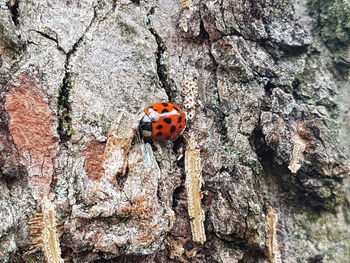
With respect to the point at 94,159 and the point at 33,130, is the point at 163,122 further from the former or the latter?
the point at 33,130

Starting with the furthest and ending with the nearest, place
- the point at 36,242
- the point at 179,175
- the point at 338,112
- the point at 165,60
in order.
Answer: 1. the point at 338,112
2. the point at 165,60
3. the point at 179,175
4. the point at 36,242

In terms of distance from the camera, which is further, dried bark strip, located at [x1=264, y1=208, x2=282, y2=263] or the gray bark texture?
dried bark strip, located at [x1=264, y1=208, x2=282, y2=263]

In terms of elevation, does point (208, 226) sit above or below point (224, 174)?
below

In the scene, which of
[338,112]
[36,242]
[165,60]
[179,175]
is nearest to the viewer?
[36,242]

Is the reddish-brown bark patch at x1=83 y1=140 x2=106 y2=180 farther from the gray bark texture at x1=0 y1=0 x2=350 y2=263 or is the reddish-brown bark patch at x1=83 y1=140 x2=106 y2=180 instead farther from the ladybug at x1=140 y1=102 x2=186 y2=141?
the ladybug at x1=140 y1=102 x2=186 y2=141

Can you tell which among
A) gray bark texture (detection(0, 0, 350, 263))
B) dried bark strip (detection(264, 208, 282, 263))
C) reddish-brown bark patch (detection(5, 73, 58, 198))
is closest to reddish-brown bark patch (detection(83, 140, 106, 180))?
gray bark texture (detection(0, 0, 350, 263))

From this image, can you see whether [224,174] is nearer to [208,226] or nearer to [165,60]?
[208,226]

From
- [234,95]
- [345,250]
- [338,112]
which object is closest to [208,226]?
[234,95]
